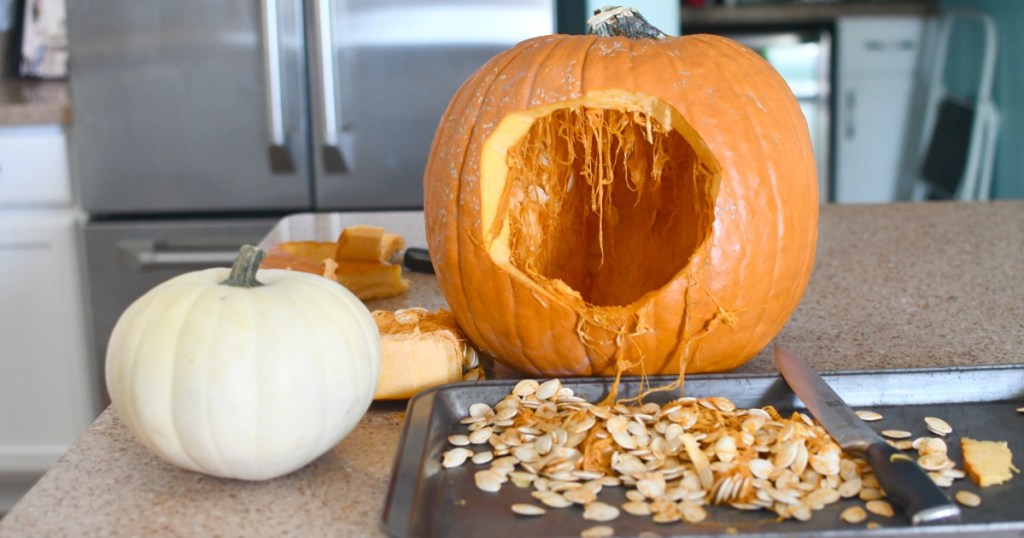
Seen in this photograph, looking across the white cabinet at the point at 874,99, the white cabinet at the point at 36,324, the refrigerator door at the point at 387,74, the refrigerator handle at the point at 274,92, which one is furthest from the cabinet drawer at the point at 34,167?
the white cabinet at the point at 874,99

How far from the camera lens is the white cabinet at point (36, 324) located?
213cm

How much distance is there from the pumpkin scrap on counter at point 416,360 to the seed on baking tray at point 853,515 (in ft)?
1.01

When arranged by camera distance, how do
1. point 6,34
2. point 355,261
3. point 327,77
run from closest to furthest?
point 355,261 < point 327,77 < point 6,34

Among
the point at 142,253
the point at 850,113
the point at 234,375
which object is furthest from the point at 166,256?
the point at 850,113

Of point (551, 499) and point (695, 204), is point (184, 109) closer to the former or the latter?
point (695, 204)

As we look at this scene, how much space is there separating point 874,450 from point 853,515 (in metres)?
0.07

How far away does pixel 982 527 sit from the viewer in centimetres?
48

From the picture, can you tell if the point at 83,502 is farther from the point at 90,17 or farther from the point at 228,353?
the point at 90,17

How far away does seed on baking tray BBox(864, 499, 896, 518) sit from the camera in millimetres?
510

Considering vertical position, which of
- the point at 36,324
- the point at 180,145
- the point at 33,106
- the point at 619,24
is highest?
the point at 619,24

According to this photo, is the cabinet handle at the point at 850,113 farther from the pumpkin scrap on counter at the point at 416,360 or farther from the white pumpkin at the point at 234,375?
the white pumpkin at the point at 234,375

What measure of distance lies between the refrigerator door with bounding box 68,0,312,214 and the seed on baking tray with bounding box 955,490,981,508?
1.85m

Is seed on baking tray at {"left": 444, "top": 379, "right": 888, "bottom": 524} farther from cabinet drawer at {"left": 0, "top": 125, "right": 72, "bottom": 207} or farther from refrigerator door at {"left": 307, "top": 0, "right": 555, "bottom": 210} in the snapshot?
cabinet drawer at {"left": 0, "top": 125, "right": 72, "bottom": 207}

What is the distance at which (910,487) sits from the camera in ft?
1.66
